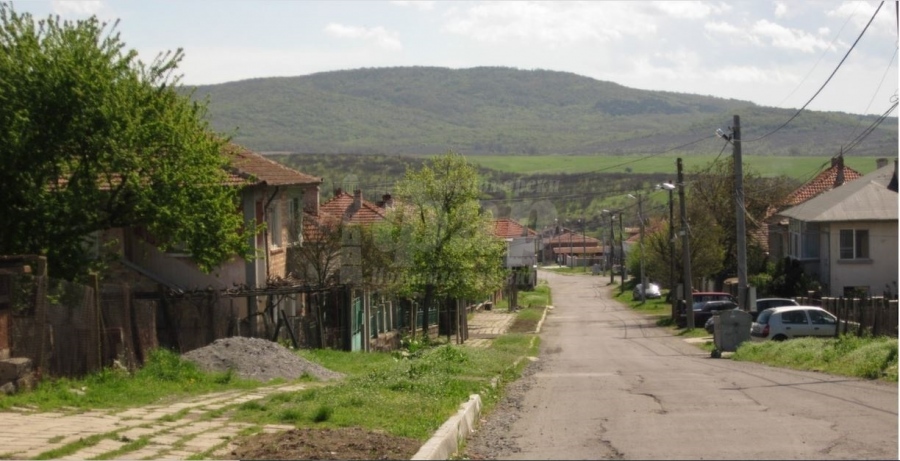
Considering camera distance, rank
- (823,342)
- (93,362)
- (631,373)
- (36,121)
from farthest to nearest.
Answer: 1. (823,342)
2. (631,373)
3. (36,121)
4. (93,362)

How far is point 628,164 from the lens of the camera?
485 feet

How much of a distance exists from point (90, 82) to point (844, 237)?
36.6m

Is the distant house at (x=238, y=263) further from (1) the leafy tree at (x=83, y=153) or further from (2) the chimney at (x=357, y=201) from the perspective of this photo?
(2) the chimney at (x=357, y=201)

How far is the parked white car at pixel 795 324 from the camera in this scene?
3450 centimetres

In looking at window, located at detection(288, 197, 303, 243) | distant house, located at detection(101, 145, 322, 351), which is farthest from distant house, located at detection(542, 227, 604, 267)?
distant house, located at detection(101, 145, 322, 351)

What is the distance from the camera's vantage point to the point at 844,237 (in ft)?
158

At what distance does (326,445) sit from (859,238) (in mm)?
42179

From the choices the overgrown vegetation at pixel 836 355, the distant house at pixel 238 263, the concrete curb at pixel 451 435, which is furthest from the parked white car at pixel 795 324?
the concrete curb at pixel 451 435

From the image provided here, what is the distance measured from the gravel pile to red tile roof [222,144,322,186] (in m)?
7.13

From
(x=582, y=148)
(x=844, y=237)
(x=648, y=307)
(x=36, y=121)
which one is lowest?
(x=648, y=307)

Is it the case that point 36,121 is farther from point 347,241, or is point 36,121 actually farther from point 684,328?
point 684,328

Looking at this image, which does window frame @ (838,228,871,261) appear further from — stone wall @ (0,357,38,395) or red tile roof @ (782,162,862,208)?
stone wall @ (0,357,38,395)

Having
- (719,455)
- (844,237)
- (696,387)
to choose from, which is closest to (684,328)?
(844,237)

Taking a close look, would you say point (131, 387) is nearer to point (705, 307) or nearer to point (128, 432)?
point (128, 432)
